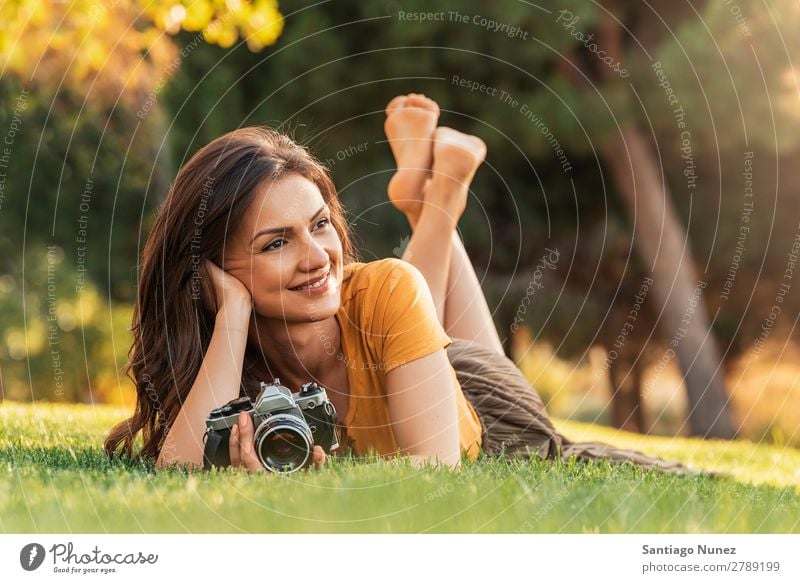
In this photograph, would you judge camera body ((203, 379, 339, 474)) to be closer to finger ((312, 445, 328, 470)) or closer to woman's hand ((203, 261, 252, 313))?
finger ((312, 445, 328, 470))

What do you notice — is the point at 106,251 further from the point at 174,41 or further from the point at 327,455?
the point at 327,455

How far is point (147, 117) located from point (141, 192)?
160 cm

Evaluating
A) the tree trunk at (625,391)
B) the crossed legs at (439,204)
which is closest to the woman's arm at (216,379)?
the crossed legs at (439,204)

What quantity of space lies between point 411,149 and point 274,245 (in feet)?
6.48

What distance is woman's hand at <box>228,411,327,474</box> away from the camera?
288cm

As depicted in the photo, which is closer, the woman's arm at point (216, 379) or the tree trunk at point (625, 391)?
the woman's arm at point (216, 379)

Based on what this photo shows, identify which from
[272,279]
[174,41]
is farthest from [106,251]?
[272,279]

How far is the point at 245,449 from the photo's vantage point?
114 inches

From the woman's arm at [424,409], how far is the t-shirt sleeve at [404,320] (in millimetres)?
33

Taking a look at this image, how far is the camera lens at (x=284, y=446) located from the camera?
2848 mm

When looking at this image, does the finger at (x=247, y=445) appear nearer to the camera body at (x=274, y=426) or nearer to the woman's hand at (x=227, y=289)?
the camera body at (x=274, y=426)

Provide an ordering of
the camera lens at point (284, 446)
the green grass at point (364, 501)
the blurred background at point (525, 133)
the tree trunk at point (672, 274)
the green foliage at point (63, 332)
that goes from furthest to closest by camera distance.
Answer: the green foliage at point (63, 332), the tree trunk at point (672, 274), the blurred background at point (525, 133), the camera lens at point (284, 446), the green grass at point (364, 501)
